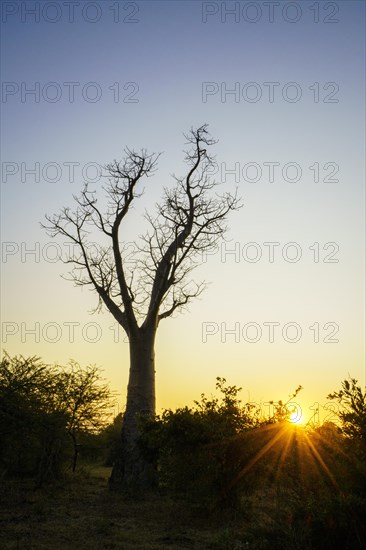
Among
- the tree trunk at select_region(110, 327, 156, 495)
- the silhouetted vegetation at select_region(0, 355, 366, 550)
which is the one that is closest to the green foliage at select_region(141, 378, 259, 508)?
the silhouetted vegetation at select_region(0, 355, 366, 550)

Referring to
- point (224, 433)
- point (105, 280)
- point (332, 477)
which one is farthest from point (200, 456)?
point (105, 280)

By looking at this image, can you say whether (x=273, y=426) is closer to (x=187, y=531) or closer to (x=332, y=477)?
(x=187, y=531)

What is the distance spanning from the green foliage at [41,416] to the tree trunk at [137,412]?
2043 mm

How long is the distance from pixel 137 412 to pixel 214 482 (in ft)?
16.7

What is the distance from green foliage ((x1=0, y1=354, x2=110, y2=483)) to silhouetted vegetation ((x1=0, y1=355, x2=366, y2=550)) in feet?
0.15

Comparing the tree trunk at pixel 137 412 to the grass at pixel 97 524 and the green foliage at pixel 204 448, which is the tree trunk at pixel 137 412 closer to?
the grass at pixel 97 524

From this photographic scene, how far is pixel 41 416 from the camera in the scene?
560 inches

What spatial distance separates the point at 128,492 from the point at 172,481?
4.29m

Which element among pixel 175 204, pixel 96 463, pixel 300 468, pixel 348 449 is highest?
pixel 175 204

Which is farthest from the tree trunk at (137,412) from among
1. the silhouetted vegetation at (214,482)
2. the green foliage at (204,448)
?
the green foliage at (204,448)

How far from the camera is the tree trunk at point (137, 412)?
49.0 feet

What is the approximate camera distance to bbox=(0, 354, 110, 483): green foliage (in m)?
13.6

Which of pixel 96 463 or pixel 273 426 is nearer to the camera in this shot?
pixel 273 426

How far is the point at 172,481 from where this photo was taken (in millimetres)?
10586
